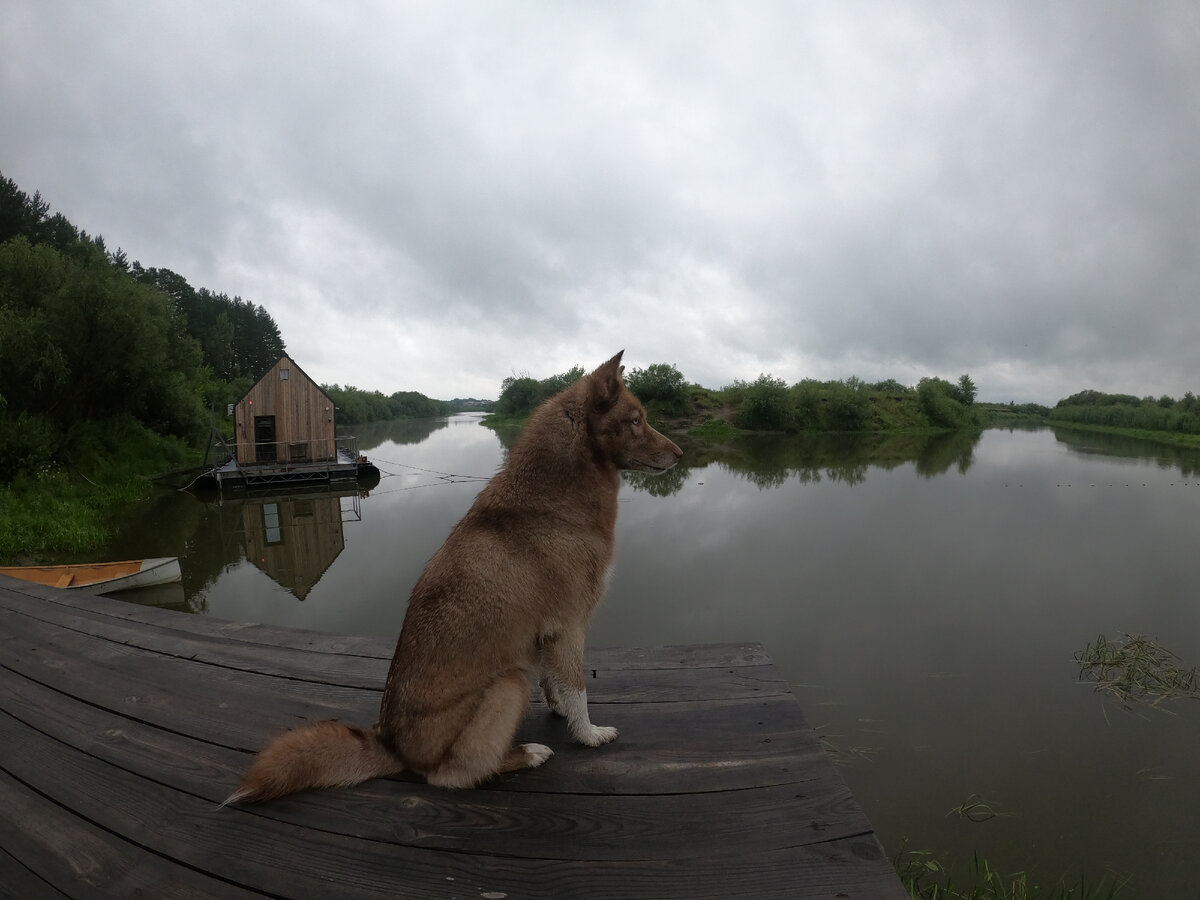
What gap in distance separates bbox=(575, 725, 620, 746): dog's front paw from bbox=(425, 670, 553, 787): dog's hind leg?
0.43m

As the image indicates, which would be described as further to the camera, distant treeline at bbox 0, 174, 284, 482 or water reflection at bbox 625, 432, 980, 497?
water reflection at bbox 625, 432, 980, 497

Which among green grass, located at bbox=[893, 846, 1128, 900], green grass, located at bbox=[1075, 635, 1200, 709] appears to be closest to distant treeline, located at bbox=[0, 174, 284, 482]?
green grass, located at bbox=[893, 846, 1128, 900]

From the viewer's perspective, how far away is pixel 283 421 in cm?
2569

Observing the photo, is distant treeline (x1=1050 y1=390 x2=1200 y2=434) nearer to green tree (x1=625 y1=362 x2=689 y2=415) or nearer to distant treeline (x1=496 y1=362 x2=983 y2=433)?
distant treeline (x1=496 y1=362 x2=983 y2=433)

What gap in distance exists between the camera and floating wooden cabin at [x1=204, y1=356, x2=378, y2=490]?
23.8 meters

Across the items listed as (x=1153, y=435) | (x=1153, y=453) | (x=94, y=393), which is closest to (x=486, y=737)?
(x=94, y=393)

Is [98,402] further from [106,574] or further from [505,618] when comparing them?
[505,618]

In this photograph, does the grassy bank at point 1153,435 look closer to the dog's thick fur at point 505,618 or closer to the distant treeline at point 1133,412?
the distant treeline at point 1133,412

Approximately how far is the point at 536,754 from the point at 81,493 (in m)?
22.4

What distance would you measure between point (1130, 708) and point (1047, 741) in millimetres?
1716

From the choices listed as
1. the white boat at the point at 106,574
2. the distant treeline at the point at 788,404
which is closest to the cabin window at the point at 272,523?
the white boat at the point at 106,574

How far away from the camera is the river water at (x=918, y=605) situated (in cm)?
476

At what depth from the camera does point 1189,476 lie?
75.9 feet

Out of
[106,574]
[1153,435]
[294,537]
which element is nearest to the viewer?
[106,574]
